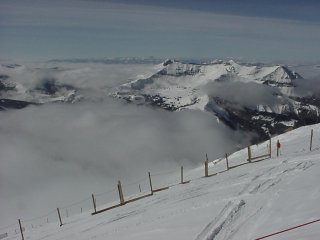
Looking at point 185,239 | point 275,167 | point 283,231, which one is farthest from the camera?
point 275,167

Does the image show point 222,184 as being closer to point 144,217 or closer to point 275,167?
point 275,167

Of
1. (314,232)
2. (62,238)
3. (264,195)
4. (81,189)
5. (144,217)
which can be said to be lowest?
(81,189)

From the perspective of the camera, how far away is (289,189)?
61.3 feet

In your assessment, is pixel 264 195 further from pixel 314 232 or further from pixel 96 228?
pixel 96 228

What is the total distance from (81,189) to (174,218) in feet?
592

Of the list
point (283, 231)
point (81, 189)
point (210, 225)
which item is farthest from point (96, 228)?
point (81, 189)

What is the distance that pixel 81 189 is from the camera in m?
192

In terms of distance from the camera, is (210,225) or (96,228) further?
(96,228)

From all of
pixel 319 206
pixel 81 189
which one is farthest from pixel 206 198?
pixel 81 189

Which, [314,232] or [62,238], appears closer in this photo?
[314,232]

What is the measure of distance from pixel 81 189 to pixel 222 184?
174960 millimetres

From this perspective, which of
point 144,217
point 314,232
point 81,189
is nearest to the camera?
point 314,232

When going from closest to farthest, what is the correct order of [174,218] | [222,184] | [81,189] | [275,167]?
[174,218] → [222,184] → [275,167] → [81,189]

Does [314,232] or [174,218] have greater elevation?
[314,232]
